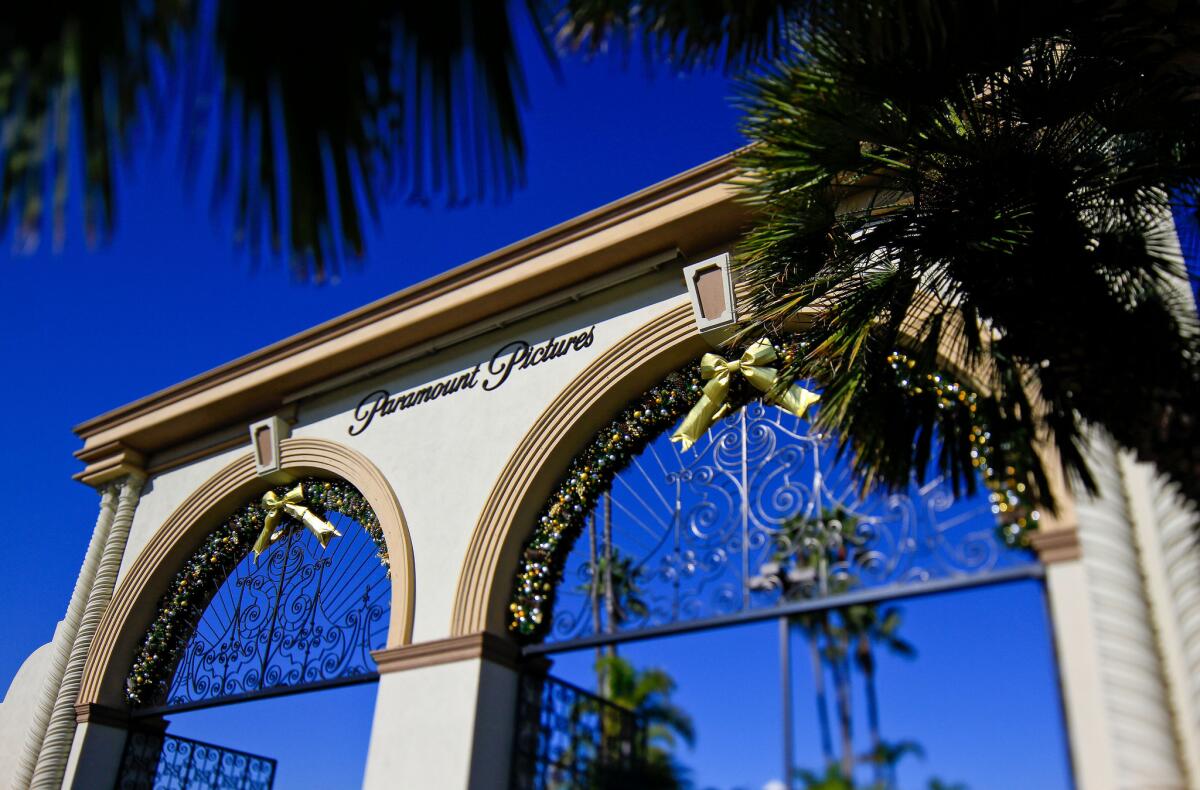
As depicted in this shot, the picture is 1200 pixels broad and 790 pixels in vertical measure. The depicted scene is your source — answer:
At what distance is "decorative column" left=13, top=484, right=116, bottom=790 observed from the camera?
11016mm

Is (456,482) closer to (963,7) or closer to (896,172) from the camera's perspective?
(896,172)

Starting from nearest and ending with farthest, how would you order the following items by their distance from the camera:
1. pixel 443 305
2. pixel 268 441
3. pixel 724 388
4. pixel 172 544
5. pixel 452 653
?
pixel 724 388 → pixel 452 653 → pixel 443 305 → pixel 268 441 → pixel 172 544

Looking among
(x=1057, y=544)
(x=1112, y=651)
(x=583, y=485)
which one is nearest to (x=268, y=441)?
(x=583, y=485)

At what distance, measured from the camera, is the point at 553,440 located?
28.8 ft

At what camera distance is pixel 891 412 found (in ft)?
19.2

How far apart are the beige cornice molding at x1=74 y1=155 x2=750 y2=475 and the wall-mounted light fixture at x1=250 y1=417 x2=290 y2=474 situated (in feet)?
1.10

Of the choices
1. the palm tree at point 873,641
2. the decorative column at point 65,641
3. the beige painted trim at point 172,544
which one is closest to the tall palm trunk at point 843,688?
the palm tree at point 873,641

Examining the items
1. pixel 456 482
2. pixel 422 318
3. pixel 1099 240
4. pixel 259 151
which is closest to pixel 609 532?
pixel 456 482

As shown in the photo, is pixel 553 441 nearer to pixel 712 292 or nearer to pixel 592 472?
pixel 592 472

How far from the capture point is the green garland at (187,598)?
11.2m

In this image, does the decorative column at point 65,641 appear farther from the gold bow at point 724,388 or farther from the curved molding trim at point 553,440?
the gold bow at point 724,388

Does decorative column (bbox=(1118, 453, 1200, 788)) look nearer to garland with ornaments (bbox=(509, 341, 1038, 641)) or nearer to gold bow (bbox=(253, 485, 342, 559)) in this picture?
garland with ornaments (bbox=(509, 341, 1038, 641))

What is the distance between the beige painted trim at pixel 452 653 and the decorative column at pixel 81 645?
176 inches

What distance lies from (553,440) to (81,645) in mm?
6164
